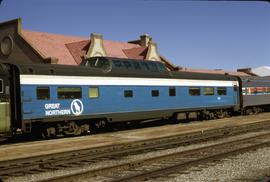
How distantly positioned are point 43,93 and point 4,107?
7.09ft

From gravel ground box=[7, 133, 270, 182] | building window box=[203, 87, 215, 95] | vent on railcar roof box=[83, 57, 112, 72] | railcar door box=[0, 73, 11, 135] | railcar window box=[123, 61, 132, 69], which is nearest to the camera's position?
gravel ground box=[7, 133, 270, 182]

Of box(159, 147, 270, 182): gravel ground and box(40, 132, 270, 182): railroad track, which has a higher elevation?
box(40, 132, 270, 182): railroad track

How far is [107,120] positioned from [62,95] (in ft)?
10.3

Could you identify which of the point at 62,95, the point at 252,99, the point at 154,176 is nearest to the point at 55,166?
the point at 154,176

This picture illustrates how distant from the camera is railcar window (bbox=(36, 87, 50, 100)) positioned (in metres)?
17.6

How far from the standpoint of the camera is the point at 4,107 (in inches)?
630

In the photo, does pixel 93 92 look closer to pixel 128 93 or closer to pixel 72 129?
pixel 72 129

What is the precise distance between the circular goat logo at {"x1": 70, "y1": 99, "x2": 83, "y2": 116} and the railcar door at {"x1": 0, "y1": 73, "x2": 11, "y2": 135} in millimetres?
3303

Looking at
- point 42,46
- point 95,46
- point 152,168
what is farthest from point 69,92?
point 95,46

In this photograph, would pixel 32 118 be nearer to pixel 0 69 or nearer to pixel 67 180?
pixel 0 69

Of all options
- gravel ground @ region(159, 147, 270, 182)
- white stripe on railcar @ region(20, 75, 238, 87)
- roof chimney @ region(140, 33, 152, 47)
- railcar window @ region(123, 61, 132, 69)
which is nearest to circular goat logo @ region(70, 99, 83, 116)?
white stripe on railcar @ region(20, 75, 238, 87)

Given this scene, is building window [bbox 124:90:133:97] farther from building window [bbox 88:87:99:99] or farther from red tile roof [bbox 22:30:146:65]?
red tile roof [bbox 22:30:146:65]

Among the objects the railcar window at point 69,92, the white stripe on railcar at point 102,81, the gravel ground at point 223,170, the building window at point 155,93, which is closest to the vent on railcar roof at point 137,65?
the white stripe on railcar at point 102,81

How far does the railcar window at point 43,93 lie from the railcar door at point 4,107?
1408 millimetres
